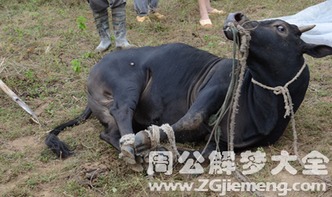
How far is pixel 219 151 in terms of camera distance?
148 inches

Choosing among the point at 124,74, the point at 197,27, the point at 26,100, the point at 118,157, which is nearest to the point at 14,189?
the point at 118,157

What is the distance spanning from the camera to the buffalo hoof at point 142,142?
11.3ft

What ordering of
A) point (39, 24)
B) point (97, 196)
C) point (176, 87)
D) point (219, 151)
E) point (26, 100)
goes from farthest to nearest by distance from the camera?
point (39, 24) < point (26, 100) < point (176, 87) < point (219, 151) < point (97, 196)

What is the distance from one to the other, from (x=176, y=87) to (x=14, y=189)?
1.41m

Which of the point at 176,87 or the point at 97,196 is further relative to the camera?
the point at 176,87

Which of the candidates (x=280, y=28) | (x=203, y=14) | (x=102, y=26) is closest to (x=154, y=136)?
(x=280, y=28)

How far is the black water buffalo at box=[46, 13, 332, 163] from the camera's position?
3537mm

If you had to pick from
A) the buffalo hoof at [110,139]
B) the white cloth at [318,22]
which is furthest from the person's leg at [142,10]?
Answer: the buffalo hoof at [110,139]

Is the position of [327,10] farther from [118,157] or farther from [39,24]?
[39,24]

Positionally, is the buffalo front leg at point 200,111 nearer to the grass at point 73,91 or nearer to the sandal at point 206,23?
the grass at point 73,91

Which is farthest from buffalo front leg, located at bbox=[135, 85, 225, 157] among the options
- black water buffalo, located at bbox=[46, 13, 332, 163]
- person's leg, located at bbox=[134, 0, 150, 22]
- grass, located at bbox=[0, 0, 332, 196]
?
person's leg, located at bbox=[134, 0, 150, 22]

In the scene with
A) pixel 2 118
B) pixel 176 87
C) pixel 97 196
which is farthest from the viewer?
pixel 2 118

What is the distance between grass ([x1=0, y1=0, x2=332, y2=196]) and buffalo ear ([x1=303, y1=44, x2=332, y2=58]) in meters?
0.68

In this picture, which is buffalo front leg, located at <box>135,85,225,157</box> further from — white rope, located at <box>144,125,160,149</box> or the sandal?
the sandal
